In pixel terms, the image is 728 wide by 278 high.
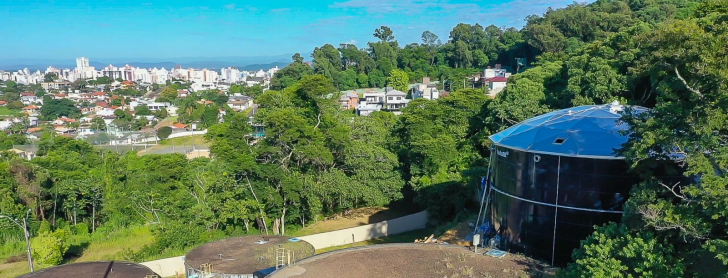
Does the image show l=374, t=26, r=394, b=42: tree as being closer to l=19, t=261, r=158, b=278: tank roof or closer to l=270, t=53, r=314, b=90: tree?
l=270, t=53, r=314, b=90: tree

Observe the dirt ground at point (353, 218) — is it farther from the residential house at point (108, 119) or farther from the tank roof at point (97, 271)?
the residential house at point (108, 119)

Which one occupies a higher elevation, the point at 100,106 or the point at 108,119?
the point at 100,106

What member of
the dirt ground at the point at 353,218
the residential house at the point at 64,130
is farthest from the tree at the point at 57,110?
the dirt ground at the point at 353,218

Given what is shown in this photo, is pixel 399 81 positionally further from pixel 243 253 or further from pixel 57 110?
pixel 57 110

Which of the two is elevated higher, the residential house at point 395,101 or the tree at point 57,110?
the residential house at point 395,101

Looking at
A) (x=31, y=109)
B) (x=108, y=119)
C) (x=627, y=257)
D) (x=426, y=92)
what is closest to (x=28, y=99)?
(x=31, y=109)

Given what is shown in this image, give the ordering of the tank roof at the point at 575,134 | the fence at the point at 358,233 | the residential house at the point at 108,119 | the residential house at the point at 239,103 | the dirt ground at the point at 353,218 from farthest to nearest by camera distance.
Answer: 1. the residential house at the point at 239,103
2. the residential house at the point at 108,119
3. the dirt ground at the point at 353,218
4. the fence at the point at 358,233
5. the tank roof at the point at 575,134

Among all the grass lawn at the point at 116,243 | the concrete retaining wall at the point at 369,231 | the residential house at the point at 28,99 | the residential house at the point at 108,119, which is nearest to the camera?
the concrete retaining wall at the point at 369,231

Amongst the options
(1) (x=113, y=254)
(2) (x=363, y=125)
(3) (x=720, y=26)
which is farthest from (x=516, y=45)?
(3) (x=720, y=26)
